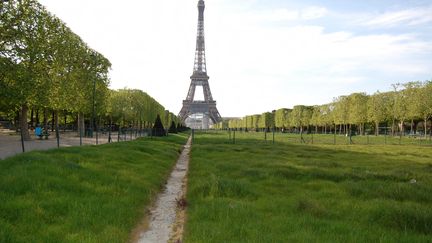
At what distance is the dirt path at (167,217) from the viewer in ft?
26.2

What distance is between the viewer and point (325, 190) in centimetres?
1255

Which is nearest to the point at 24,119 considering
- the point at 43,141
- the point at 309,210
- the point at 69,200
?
the point at 43,141

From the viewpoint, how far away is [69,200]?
370 inches

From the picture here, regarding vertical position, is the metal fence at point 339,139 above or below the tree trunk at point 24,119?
below

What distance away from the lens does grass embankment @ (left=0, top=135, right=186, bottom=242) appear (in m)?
7.39

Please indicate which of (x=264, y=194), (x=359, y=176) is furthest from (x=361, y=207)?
(x=359, y=176)

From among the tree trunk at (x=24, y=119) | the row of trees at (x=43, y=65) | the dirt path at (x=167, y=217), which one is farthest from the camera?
the tree trunk at (x=24, y=119)

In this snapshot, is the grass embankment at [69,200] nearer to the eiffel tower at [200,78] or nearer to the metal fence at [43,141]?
the metal fence at [43,141]

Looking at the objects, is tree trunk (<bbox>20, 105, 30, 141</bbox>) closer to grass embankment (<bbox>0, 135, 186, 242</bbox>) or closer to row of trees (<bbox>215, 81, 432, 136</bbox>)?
grass embankment (<bbox>0, 135, 186, 242</bbox>)

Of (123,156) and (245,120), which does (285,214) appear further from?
(245,120)

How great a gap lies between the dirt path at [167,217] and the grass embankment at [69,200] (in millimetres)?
331

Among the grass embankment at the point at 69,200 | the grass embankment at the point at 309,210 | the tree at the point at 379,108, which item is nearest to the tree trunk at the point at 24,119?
the grass embankment at the point at 69,200

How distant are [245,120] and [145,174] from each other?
146442 millimetres

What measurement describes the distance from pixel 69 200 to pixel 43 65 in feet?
82.4
